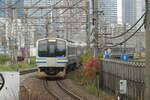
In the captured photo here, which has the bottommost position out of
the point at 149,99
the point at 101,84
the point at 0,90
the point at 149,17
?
the point at 101,84

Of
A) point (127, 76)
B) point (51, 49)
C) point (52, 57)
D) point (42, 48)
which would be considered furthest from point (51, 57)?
point (127, 76)

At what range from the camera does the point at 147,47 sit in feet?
22.4

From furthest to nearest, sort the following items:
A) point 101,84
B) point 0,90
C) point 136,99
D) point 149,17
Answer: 1. point 101,84
2. point 136,99
3. point 149,17
4. point 0,90

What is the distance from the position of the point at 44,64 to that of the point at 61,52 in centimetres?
135

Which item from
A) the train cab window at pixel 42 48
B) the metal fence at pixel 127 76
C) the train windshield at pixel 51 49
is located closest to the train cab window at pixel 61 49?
the train windshield at pixel 51 49

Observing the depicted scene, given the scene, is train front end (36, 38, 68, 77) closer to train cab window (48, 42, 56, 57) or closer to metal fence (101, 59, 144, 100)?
train cab window (48, 42, 56, 57)

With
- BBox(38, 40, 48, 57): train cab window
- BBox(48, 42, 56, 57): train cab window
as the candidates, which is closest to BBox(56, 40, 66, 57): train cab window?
BBox(48, 42, 56, 57): train cab window

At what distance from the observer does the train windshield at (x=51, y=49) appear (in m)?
20.0

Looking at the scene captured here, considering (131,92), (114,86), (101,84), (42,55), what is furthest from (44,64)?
(131,92)

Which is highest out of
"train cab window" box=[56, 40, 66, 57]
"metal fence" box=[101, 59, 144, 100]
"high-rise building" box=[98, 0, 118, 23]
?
"high-rise building" box=[98, 0, 118, 23]

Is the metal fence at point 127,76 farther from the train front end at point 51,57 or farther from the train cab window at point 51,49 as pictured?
the train cab window at point 51,49

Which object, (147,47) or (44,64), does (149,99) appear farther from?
(44,64)

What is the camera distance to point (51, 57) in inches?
785

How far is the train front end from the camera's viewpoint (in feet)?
64.9
